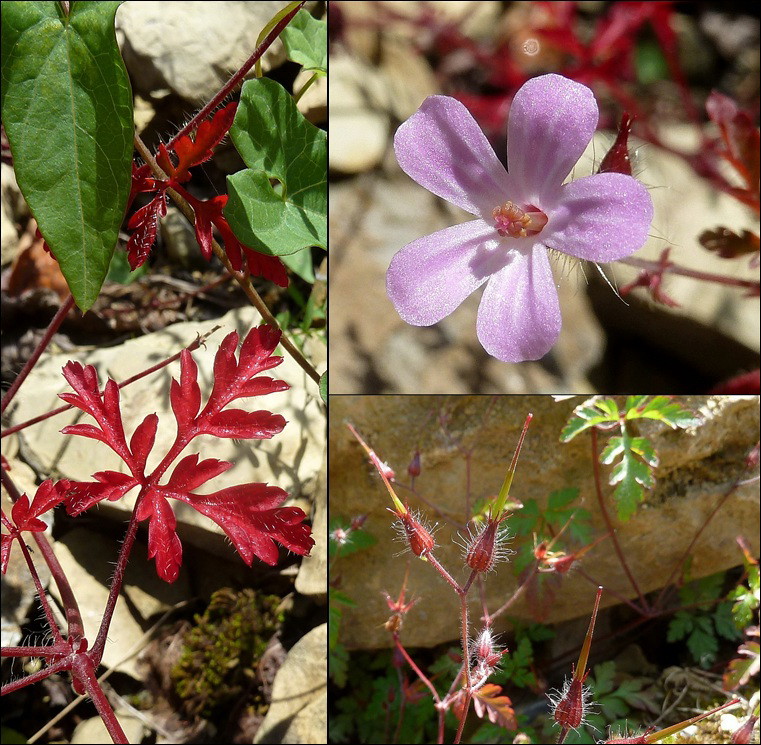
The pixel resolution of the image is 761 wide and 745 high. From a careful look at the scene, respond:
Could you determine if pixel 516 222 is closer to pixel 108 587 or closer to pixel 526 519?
pixel 526 519

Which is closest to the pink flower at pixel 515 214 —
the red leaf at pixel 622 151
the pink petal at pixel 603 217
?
the pink petal at pixel 603 217

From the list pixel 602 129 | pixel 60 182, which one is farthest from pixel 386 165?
pixel 60 182

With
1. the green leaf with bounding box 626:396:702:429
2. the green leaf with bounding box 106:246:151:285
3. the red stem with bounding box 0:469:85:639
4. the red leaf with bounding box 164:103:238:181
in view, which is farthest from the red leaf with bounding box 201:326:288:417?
the green leaf with bounding box 106:246:151:285

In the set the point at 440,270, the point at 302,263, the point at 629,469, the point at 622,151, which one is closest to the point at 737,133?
the point at 622,151

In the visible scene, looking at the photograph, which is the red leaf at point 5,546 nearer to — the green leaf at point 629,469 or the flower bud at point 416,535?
the flower bud at point 416,535

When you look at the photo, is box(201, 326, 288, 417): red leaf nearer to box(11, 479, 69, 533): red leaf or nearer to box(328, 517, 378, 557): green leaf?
box(11, 479, 69, 533): red leaf
